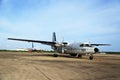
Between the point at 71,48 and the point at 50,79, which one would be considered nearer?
the point at 50,79

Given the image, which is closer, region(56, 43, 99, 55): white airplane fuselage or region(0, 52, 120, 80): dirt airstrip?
region(0, 52, 120, 80): dirt airstrip

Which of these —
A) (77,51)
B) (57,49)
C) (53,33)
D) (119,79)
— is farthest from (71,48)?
(119,79)

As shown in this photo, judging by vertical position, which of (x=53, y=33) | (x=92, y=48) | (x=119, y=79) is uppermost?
(x=53, y=33)

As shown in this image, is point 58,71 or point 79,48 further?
point 79,48

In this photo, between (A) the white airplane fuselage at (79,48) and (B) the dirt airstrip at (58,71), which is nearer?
(B) the dirt airstrip at (58,71)

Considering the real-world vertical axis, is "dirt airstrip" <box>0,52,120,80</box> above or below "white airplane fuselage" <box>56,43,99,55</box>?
below

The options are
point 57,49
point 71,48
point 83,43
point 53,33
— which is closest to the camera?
point 83,43

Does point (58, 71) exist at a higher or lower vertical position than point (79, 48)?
lower

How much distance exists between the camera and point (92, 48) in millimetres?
29328

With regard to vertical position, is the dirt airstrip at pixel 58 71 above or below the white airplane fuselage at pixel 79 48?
below

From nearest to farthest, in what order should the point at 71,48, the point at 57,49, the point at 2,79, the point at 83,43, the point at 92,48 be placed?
the point at 2,79 < the point at 92,48 < the point at 83,43 < the point at 71,48 < the point at 57,49

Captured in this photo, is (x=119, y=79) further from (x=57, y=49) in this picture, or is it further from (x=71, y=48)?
(x=57, y=49)

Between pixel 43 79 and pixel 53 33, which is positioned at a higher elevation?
pixel 53 33

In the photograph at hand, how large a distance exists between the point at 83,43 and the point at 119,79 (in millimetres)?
22800
